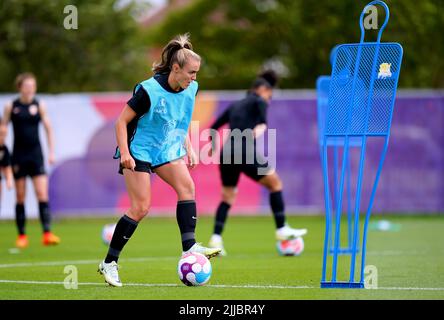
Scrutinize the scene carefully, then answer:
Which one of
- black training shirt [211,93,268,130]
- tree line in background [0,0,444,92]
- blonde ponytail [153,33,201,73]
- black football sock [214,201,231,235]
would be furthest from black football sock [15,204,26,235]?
tree line in background [0,0,444,92]

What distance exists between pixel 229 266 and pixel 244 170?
7.09ft

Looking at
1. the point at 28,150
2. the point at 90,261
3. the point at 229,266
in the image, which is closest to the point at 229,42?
the point at 28,150

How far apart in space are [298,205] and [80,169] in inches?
188

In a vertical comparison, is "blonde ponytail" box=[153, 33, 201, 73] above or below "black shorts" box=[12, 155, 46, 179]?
above

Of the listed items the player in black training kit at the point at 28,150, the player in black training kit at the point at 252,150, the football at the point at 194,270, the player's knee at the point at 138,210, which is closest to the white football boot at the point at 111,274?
the player's knee at the point at 138,210

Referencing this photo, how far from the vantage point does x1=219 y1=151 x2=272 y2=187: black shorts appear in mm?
11859

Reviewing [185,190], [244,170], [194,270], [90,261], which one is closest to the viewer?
[194,270]

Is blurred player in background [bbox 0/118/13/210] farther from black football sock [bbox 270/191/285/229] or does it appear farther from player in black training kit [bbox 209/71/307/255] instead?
black football sock [bbox 270/191/285/229]

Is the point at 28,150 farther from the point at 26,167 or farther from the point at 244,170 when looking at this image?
the point at 244,170

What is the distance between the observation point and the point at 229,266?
399 inches

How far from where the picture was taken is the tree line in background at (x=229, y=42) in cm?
2308

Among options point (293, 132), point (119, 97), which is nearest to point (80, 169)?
point (119, 97)

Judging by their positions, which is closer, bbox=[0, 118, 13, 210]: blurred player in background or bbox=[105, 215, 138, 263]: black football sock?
bbox=[105, 215, 138, 263]: black football sock
